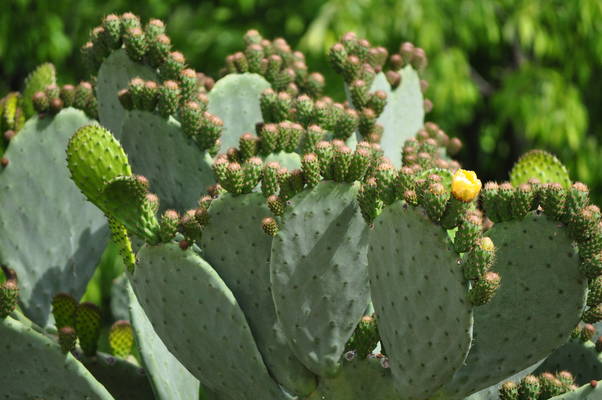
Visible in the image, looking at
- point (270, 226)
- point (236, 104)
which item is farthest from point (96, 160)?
point (236, 104)

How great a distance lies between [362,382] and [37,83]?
1.38 metres

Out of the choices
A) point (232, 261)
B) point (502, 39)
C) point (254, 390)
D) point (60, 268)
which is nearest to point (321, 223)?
point (232, 261)

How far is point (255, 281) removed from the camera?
8.38 feet

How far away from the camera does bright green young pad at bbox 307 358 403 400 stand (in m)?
2.47

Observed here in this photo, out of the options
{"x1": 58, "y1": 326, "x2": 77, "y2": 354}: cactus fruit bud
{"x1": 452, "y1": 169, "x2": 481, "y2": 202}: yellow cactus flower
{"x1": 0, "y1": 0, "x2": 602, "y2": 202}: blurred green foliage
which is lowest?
{"x1": 58, "y1": 326, "x2": 77, "y2": 354}: cactus fruit bud

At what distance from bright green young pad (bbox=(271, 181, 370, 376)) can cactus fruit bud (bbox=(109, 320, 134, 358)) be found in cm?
91

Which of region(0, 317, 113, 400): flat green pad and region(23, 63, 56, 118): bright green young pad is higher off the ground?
region(23, 63, 56, 118): bright green young pad

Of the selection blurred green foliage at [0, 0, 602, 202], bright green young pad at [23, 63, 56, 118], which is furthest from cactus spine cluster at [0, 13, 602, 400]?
blurred green foliage at [0, 0, 602, 202]

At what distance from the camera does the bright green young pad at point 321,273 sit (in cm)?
239

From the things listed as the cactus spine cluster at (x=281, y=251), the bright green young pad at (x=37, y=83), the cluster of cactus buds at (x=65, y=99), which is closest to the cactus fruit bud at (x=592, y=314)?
the cactus spine cluster at (x=281, y=251)

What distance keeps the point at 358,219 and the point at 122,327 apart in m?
1.08

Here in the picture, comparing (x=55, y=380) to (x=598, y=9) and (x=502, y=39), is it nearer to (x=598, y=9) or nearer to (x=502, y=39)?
(x=598, y=9)

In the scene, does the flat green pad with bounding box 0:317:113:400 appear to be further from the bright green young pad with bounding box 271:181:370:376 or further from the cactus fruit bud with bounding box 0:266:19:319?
the bright green young pad with bounding box 271:181:370:376

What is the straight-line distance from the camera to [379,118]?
3.24 m
